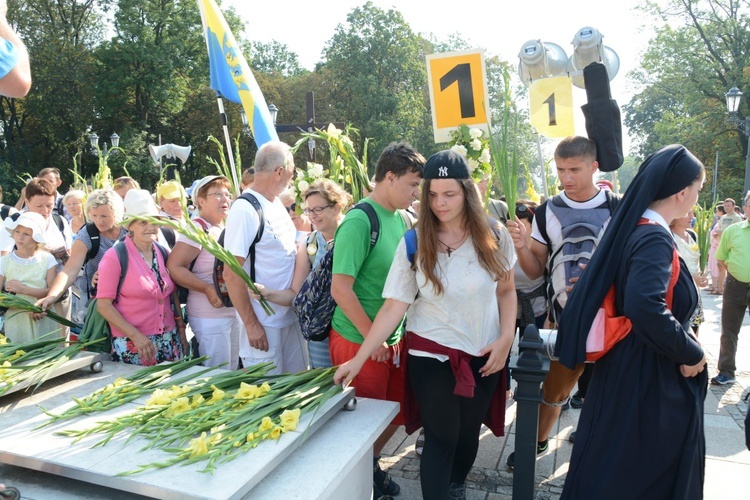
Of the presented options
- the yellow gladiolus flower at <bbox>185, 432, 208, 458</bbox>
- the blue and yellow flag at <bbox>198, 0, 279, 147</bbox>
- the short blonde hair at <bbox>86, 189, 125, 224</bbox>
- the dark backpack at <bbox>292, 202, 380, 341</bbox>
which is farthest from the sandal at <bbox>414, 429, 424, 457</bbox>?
the blue and yellow flag at <bbox>198, 0, 279, 147</bbox>

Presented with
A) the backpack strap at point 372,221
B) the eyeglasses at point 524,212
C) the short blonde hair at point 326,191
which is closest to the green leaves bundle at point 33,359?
the short blonde hair at point 326,191

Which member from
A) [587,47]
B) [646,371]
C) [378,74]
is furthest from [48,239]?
[378,74]

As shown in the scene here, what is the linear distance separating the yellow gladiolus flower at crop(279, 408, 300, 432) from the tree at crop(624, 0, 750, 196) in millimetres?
30851

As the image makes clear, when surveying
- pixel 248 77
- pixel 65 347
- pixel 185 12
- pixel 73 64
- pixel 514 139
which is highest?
pixel 185 12

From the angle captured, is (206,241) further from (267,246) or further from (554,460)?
(554,460)

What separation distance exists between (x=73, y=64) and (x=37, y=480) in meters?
34.7

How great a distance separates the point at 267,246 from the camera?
3.65m

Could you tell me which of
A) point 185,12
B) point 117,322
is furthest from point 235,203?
point 185,12

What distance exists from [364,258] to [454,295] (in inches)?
21.0

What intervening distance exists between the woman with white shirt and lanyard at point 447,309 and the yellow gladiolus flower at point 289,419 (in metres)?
0.41

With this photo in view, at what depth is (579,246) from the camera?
11.3 ft

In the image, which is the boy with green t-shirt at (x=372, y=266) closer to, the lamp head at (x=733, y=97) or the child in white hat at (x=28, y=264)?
the child in white hat at (x=28, y=264)

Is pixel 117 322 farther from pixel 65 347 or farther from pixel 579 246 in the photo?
pixel 579 246

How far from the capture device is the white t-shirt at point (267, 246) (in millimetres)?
3512
